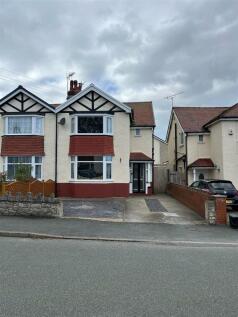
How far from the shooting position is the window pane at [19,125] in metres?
25.5

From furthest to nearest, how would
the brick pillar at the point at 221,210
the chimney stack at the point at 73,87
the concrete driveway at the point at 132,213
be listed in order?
the chimney stack at the point at 73,87
the concrete driveway at the point at 132,213
the brick pillar at the point at 221,210

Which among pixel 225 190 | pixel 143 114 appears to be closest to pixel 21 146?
pixel 143 114

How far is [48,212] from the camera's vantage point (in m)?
15.7

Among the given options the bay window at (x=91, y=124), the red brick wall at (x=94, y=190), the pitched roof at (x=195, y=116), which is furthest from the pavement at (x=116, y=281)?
the pitched roof at (x=195, y=116)

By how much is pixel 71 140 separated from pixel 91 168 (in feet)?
7.52

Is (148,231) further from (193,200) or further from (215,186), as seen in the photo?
(215,186)

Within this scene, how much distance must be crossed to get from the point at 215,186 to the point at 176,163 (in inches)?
626

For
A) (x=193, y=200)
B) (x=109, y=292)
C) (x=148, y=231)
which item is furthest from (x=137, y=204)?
(x=109, y=292)

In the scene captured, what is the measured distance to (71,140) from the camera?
25.3 metres

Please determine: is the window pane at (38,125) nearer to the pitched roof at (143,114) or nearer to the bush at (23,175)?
the bush at (23,175)

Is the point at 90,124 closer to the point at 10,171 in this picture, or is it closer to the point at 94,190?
the point at 94,190

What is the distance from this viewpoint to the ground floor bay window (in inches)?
974

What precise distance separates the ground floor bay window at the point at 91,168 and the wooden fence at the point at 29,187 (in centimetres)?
162

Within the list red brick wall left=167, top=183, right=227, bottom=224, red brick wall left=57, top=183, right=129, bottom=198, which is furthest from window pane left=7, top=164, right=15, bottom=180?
red brick wall left=167, top=183, right=227, bottom=224
